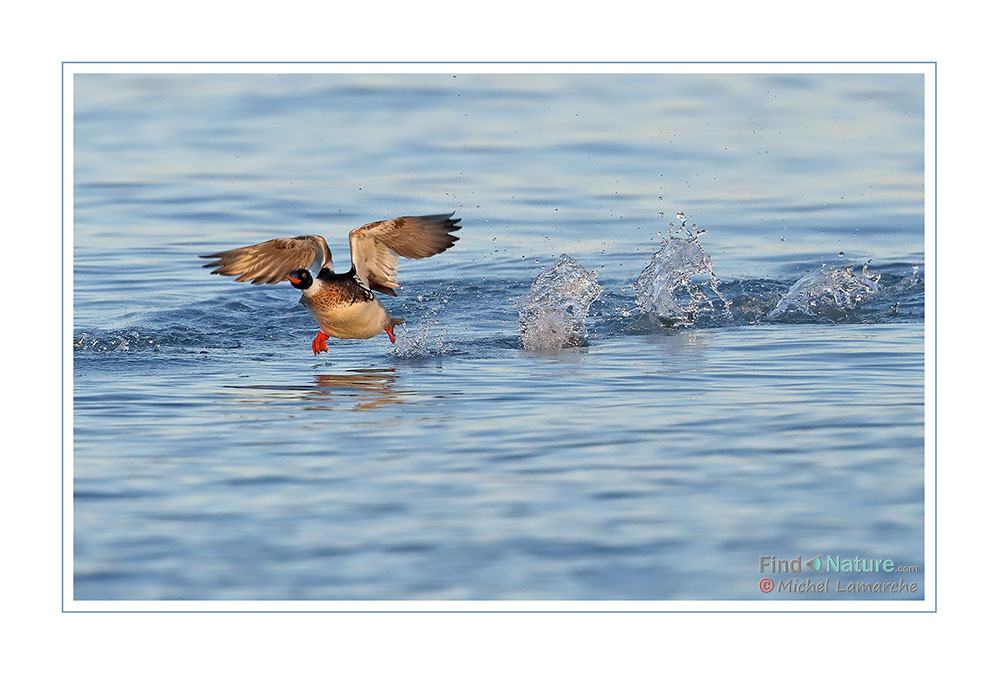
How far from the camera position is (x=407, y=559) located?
6.30 m

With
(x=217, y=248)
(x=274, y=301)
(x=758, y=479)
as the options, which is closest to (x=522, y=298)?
(x=274, y=301)

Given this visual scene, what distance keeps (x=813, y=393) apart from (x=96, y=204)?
26.4 ft

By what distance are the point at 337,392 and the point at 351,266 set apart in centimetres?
133

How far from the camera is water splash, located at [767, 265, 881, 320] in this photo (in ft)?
38.5

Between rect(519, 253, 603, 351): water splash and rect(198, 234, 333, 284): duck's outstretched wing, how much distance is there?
1.72 meters

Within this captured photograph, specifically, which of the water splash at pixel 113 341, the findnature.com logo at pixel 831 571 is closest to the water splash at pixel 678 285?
the water splash at pixel 113 341

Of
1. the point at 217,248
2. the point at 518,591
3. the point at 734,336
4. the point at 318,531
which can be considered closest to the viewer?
the point at 518,591

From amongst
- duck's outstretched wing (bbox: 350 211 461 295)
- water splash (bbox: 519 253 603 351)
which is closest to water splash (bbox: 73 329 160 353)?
duck's outstretched wing (bbox: 350 211 461 295)

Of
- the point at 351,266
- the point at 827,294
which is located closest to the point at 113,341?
the point at 351,266

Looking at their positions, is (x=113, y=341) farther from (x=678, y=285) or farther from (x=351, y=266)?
(x=678, y=285)

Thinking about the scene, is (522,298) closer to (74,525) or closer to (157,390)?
(157,390)

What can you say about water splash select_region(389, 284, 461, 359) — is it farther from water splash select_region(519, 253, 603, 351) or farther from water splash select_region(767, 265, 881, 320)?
water splash select_region(767, 265, 881, 320)

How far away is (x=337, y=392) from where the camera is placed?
9.34 meters
